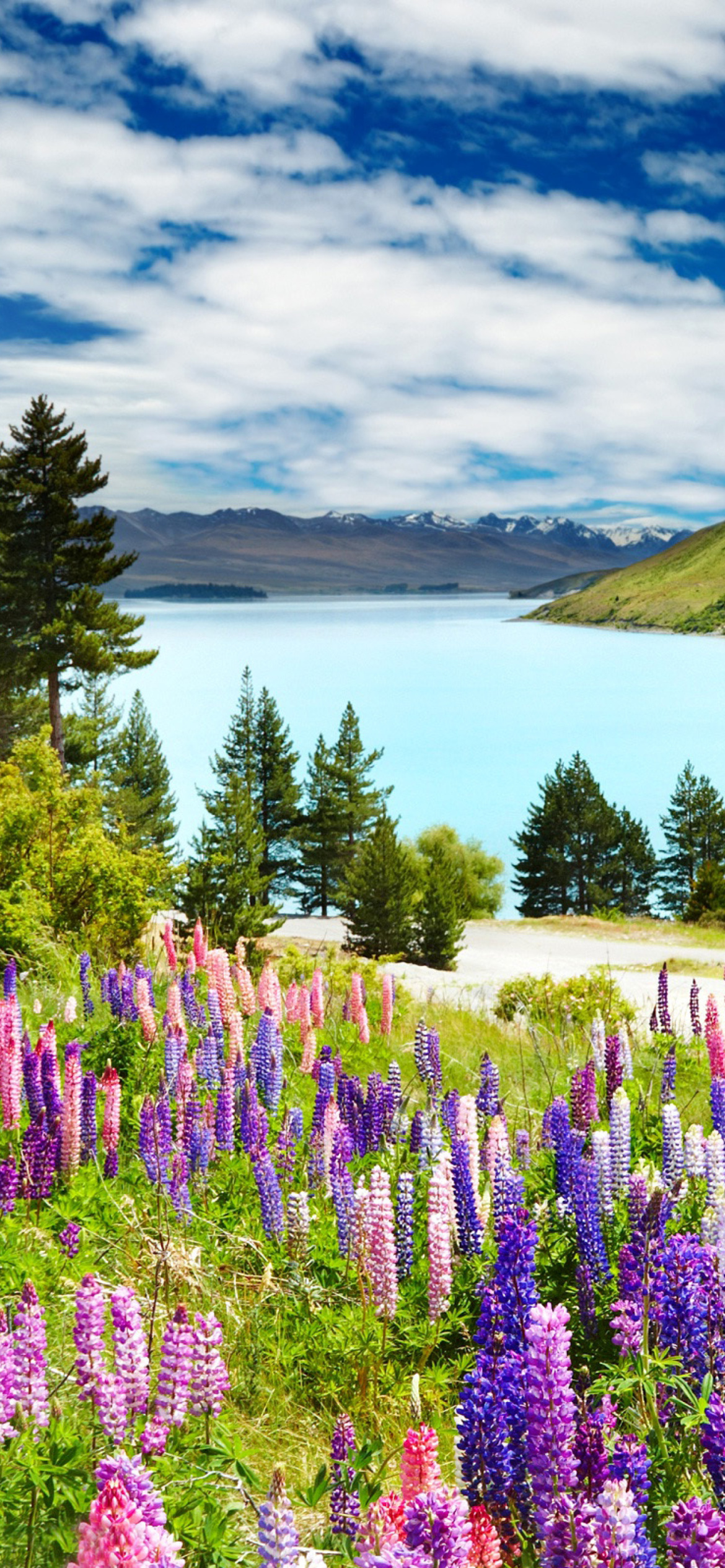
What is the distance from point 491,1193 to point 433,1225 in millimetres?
817

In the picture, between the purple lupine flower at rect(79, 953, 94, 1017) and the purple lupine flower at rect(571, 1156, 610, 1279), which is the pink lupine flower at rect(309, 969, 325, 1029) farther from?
the purple lupine flower at rect(571, 1156, 610, 1279)

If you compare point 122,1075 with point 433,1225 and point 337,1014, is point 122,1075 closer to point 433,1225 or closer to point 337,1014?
point 337,1014

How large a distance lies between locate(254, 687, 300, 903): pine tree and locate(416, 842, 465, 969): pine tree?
30.4 meters

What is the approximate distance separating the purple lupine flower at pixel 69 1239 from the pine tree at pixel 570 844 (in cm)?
6961

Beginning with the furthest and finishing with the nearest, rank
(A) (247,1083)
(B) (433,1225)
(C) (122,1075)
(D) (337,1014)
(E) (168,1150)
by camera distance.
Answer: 1. (D) (337,1014)
2. (C) (122,1075)
3. (A) (247,1083)
4. (E) (168,1150)
5. (B) (433,1225)

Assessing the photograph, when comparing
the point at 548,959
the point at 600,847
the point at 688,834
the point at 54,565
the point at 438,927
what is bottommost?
the point at 548,959

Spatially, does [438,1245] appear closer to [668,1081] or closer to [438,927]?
[668,1081]

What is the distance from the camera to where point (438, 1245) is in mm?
3533

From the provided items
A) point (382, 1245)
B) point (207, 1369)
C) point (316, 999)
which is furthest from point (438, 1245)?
point (316, 999)

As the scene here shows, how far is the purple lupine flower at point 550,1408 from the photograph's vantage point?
1.76 m

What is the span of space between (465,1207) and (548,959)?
33724 millimetres

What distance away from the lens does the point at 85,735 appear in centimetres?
5069

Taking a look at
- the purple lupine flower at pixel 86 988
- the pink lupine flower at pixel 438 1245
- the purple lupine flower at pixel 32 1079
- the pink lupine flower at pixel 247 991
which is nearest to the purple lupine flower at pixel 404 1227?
the pink lupine flower at pixel 438 1245

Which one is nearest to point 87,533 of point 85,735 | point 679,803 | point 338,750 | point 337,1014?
point 85,735
